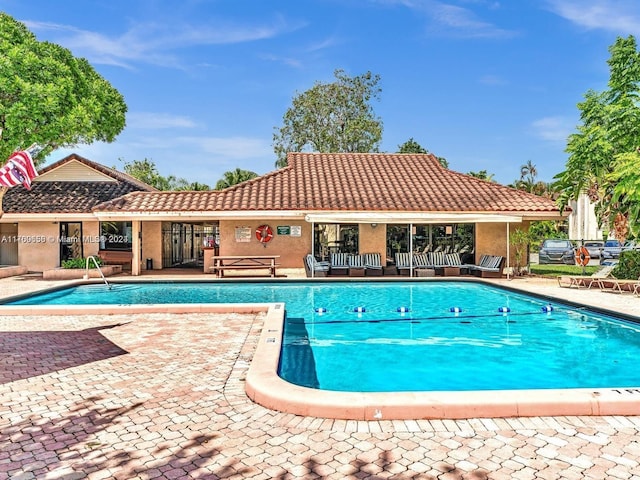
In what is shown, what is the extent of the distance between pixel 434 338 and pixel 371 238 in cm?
1165

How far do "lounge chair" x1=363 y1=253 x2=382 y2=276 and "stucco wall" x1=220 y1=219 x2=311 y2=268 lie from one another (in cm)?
292

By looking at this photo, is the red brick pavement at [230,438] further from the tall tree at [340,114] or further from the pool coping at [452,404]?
the tall tree at [340,114]

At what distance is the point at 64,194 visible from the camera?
2350 centimetres

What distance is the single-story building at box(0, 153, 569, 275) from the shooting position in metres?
20.4

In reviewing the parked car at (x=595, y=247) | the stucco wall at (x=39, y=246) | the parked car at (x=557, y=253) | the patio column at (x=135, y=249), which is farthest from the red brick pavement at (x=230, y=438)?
the parked car at (x=595, y=247)

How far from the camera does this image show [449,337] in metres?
10.4

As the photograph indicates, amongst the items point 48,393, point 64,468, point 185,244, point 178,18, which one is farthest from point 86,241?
point 64,468

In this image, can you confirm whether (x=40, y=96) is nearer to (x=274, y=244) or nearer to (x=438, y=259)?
(x=274, y=244)

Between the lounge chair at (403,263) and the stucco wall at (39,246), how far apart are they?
1689 cm

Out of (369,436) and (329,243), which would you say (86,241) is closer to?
(329,243)

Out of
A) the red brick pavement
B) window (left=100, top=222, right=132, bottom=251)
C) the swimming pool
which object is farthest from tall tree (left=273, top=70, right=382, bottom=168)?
the red brick pavement

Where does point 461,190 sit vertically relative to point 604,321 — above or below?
above

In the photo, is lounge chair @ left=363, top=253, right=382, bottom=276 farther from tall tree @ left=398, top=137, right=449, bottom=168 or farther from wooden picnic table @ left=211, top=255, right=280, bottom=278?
tall tree @ left=398, top=137, right=449, bottom=168

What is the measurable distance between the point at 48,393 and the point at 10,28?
21.0 metres
